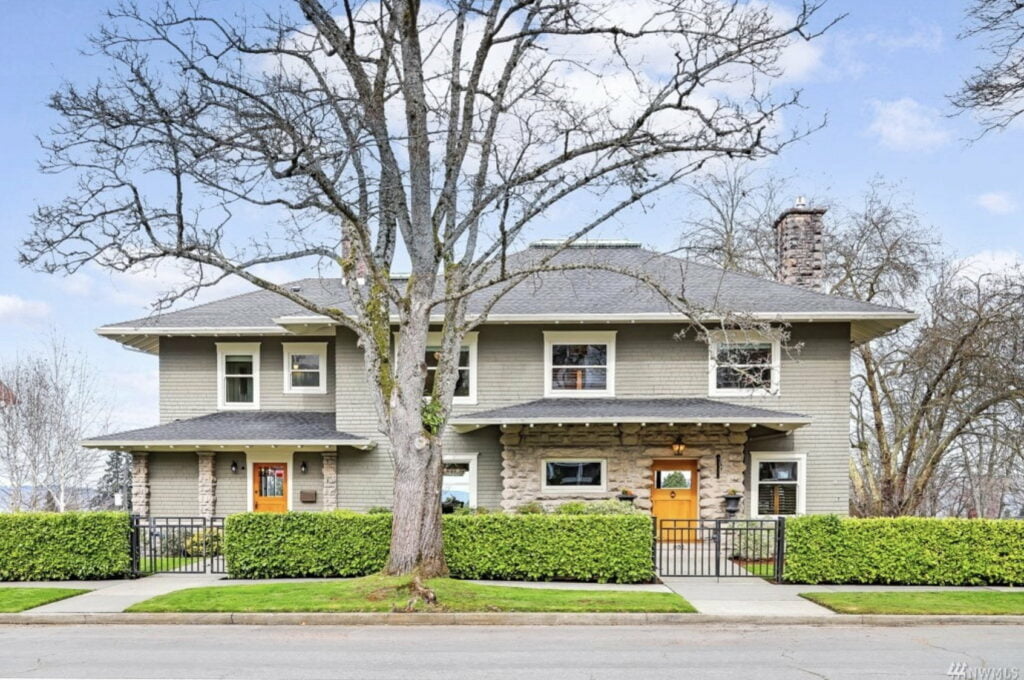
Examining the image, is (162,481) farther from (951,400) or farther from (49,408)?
(951,400)

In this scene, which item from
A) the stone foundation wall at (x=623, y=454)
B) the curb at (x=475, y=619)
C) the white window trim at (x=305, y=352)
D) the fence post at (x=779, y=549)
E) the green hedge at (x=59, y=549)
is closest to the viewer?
the curb at (x=475, y=619)

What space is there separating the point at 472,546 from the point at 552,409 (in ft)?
17.9

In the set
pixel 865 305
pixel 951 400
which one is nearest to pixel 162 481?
pixel 865 305

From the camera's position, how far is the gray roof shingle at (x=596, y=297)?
60.2 feet

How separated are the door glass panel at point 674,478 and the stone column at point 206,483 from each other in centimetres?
1169

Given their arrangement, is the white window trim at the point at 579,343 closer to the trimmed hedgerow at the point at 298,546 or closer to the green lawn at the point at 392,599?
the trimmed hedgerow at the point at 298,546

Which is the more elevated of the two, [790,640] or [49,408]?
[49,408]

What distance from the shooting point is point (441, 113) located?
13.5 metres

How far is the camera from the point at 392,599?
35.8 feet

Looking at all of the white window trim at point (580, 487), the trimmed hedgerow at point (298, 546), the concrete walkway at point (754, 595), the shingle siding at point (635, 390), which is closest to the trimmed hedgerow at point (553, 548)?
the concrete walkway at point (754, 595)

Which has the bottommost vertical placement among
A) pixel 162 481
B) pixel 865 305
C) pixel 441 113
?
pixel 162 481

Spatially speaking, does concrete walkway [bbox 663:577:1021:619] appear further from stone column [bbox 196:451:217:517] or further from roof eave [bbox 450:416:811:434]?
stone column [bbox 196:451:217:517]

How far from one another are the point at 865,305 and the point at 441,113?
38.5 feet

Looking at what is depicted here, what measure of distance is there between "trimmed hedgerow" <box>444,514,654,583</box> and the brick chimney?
10844 millimetres
